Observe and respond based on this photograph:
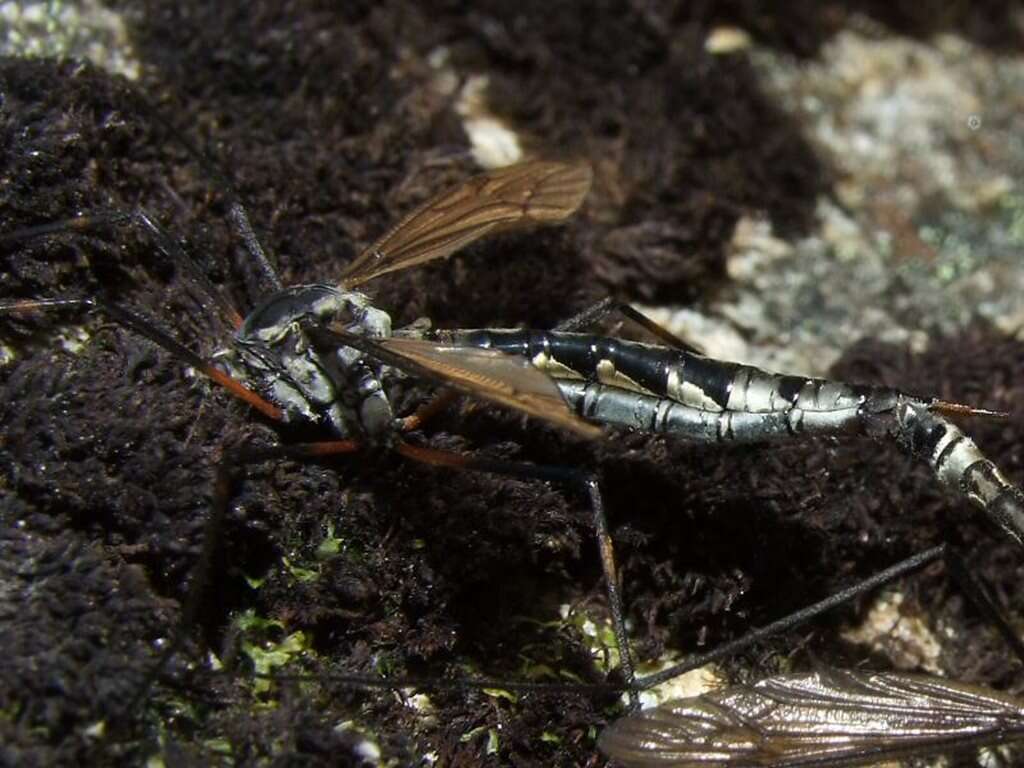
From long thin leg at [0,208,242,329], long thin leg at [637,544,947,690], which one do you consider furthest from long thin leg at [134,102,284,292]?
long thin leg at [637,544,947,690]

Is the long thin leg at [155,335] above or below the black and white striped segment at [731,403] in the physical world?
above

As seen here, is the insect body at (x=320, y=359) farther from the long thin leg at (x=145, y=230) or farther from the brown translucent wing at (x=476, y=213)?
the long thin leg at (x=145, y=230)

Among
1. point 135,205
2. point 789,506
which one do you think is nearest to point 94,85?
point 135,205

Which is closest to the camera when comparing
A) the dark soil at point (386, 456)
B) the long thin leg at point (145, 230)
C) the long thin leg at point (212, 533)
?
the long thin leg at point (212, 533)

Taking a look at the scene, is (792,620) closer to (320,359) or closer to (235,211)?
(320,359)

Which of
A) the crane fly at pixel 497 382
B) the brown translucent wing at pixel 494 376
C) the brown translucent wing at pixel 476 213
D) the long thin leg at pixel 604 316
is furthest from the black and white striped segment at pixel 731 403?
the brown translucent wing at pixel 476 213

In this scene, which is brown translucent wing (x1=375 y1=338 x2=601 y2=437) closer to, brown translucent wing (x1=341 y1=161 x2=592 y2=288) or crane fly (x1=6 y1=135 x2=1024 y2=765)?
crane fly (x1=6 y1=135 x2=1024 y2=765)
